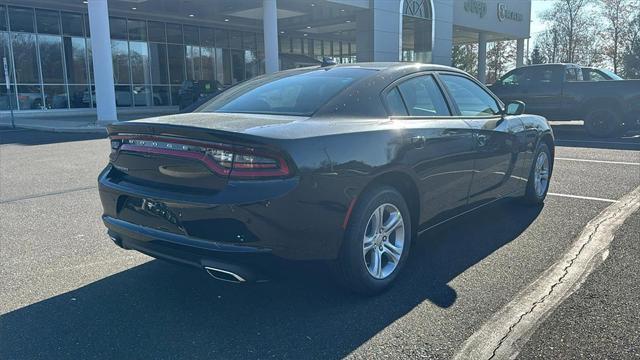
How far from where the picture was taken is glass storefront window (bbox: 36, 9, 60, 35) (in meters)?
23.7

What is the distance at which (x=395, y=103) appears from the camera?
155 inches

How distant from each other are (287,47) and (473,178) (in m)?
33.2

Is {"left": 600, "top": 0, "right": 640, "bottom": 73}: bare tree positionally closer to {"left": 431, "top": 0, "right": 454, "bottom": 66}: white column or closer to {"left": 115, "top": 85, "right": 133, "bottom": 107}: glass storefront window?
{"left": 431, "top": 0, "right": 454, "bottom": 66}: white column

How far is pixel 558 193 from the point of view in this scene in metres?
6.73

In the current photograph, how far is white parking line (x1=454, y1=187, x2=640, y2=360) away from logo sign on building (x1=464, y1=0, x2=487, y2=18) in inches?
1192

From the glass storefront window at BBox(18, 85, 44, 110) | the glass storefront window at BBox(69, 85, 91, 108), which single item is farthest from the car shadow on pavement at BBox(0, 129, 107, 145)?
the glass storefront window at BBox(69, 85, 91, 108)

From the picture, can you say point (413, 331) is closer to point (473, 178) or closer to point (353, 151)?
→ point (353, 151)

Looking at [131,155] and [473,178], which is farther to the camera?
[473,178]

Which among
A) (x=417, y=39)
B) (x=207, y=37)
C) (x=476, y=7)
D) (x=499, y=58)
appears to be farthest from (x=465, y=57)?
(x=207, y=37)

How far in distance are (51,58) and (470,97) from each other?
2378 cm

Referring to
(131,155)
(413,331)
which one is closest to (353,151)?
(413,331)

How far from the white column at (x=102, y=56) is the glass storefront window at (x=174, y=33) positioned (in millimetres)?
11319

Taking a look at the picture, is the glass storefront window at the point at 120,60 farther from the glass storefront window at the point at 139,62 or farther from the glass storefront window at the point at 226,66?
the glass storefront window at the point at 226,66

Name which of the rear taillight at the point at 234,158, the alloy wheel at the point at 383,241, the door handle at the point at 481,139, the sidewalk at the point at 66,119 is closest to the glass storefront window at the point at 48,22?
the sidewalk at the point at 66,119
